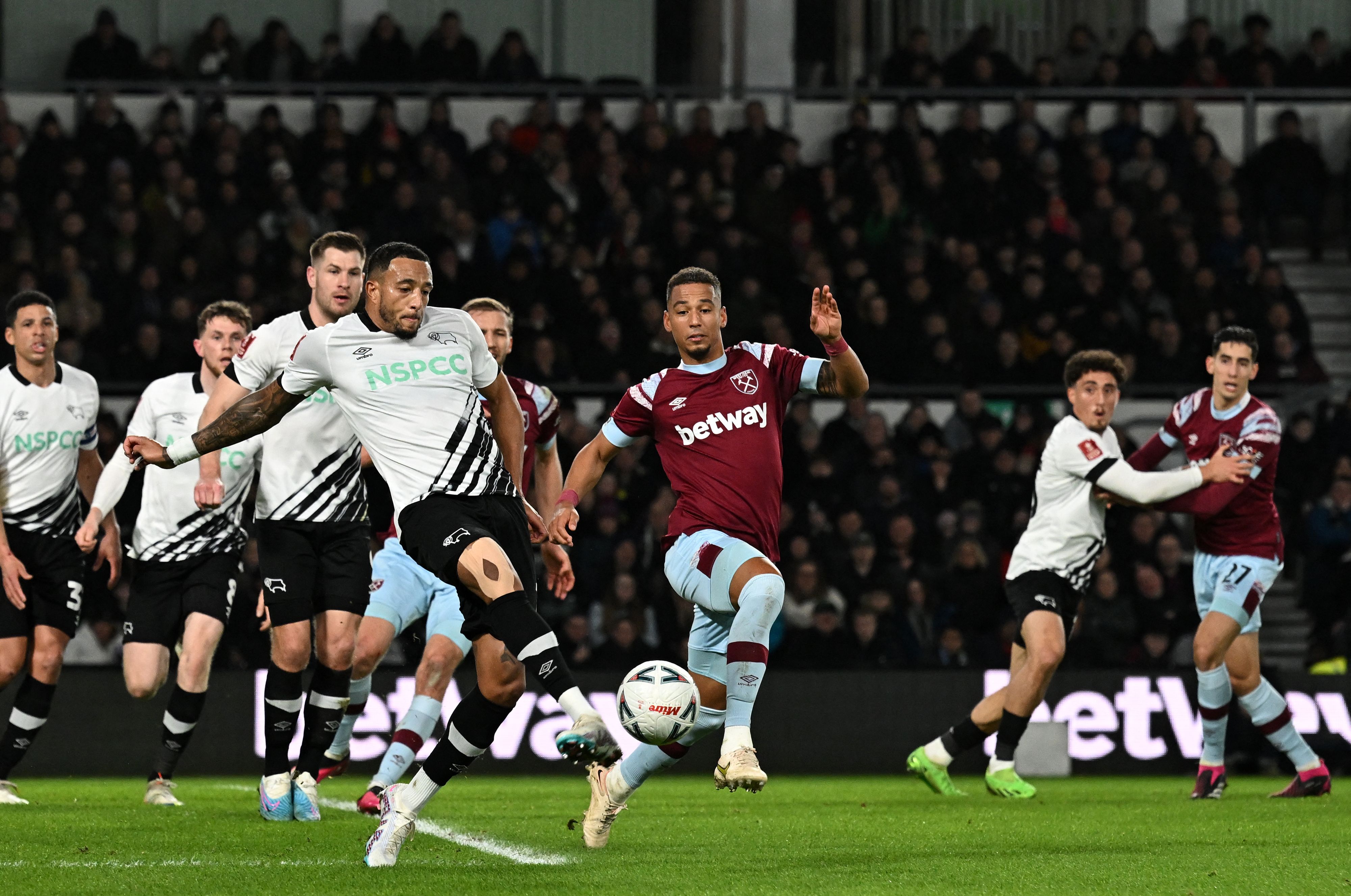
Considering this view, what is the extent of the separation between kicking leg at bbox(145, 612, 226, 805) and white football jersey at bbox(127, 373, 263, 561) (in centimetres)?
41

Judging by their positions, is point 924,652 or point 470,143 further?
point 470,143

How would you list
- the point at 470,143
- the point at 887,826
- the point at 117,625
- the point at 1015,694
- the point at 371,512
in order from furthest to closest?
the point at 470,143 → the point at 117,625 → the point at 371,512 → the point at 1015,694 → the point at 887,826

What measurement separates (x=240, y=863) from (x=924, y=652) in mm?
9279

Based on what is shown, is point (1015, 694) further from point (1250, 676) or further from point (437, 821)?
point (437, 821)

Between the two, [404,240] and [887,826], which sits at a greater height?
[404,240]

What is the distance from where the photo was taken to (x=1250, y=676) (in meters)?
10.4

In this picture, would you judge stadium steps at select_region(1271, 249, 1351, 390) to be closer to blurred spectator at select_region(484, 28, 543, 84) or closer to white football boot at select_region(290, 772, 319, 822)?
blurred spectator at select_region(484, 28, 543, 84)

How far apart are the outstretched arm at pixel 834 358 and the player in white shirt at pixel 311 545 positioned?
2.45m

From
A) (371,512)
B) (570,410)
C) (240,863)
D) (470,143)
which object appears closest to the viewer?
(240,863)

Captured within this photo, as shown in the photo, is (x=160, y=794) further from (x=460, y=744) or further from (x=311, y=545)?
(x=460, y=744)

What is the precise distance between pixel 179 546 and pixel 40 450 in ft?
3.15

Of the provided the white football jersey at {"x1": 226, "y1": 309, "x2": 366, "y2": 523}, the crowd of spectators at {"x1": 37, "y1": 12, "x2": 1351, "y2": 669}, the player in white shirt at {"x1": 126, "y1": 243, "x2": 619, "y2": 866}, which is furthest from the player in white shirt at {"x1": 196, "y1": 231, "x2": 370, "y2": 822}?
the crowd of spectators at {"x1": 37, "y1": 12, "x2": 1351, "y2": 669}

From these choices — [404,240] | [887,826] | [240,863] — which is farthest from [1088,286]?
[240,863]

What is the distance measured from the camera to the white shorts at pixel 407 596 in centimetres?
920
